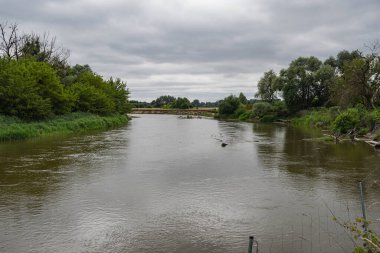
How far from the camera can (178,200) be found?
39.2ft

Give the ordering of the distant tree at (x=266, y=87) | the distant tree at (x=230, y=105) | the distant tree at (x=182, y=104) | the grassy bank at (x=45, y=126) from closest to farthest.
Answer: the grassy bank at (x=45, y=126), the distant tree at (x=266, y=87), the distant tree at (x=230, y=105), the distant tree at (x=182, y=104)

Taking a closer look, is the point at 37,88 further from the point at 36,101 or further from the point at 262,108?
the point at 262,108

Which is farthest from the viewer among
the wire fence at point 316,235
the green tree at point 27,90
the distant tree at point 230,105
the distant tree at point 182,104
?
the distant tree at point 182,104

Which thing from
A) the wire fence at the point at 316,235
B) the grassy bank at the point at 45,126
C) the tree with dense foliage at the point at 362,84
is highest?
the tree with dense foliage at the point at 362,84

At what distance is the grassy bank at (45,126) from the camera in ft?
95.3

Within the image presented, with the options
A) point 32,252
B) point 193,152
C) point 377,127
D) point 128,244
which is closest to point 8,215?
point 32,252

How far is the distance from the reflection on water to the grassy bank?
7.66 m

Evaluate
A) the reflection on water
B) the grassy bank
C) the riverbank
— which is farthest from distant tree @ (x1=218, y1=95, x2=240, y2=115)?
the reflection on water

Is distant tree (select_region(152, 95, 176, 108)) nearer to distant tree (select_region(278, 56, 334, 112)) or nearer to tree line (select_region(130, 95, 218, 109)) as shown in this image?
tree line (select_region(130, 95, 218, 109))

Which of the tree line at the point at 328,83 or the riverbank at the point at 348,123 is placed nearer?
the riverbank at the point at 348,123

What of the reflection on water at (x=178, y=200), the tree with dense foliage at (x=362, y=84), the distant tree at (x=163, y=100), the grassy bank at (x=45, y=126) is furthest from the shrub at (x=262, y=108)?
the distant tree at (x=163, y=100)

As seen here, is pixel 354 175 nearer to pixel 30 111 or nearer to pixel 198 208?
pixel 198 208

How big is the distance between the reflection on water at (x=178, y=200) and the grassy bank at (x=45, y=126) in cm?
766

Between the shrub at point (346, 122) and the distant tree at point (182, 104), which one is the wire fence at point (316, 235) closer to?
the shrub at point (346, 122)
